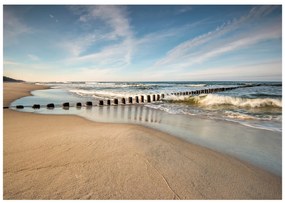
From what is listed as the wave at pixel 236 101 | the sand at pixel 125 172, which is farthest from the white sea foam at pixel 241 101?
the sand at pixel 125 172

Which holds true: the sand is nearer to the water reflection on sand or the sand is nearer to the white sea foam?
the water reflection on sand


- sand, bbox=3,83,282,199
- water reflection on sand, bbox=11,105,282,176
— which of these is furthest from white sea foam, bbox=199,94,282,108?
sand, bbox=3,83,282,199

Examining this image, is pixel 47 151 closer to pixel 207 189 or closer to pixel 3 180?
pixel 3 180

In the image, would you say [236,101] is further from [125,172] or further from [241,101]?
[125,172]

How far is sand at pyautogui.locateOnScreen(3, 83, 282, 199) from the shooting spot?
248cm

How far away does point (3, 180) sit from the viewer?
8.64 ft

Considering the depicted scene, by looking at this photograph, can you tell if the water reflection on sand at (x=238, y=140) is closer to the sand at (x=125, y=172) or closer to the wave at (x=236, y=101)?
the sand at (x=125, y=172)

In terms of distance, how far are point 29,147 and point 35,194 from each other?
5.61 feet

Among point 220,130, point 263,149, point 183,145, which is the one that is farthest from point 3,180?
point 220,130

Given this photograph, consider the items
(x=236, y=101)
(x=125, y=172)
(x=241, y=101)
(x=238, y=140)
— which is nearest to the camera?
(x=125, y=172)

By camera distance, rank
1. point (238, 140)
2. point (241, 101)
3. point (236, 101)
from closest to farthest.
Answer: point (238, 140) → point (241, 101) → point (236, 101)

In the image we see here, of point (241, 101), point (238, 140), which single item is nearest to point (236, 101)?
point (241, 101)

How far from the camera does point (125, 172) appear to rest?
2893mm

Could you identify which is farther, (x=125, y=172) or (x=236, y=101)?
(x=236, y=101)
